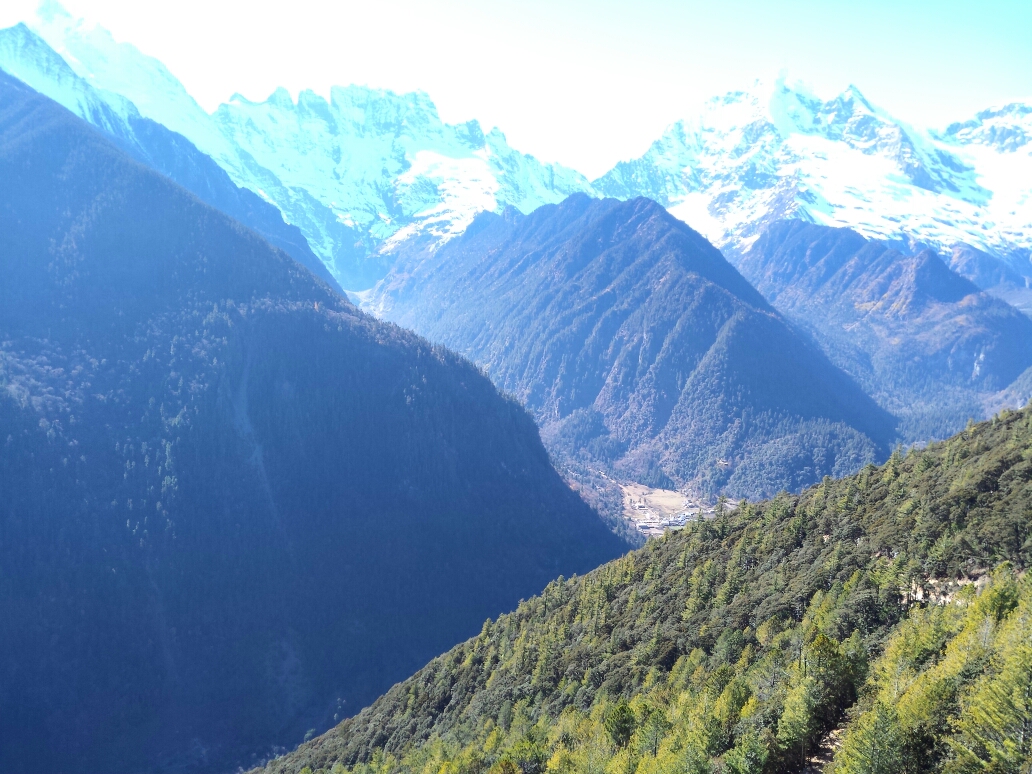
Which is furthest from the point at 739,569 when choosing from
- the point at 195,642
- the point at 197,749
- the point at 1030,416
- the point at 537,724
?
the point at 195,642

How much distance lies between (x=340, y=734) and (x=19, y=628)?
343ft

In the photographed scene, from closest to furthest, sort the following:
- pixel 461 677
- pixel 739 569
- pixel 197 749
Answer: pixel 739 569 → pixel 461 677 → pixel 197 749

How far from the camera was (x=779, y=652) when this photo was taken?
7162cm

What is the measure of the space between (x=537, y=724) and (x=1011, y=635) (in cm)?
5827

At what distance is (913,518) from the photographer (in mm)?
87875

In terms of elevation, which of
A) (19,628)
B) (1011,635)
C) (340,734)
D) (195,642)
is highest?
(19,628)

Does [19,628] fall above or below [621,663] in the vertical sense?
above

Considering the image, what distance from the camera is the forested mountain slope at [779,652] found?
45.6m

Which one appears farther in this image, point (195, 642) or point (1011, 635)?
point (195, 642)

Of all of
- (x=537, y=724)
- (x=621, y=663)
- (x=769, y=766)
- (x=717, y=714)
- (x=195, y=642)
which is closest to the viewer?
(x=769, y=766)

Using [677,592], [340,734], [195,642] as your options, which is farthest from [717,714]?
[195,642]

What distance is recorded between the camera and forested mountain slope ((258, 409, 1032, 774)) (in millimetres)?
45625

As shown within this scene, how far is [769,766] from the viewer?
5172cm

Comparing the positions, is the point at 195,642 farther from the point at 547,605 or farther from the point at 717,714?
the point at 717,714
